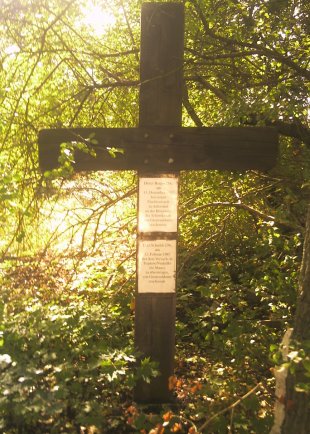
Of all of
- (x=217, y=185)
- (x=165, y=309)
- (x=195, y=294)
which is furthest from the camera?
(x=195, y=294)

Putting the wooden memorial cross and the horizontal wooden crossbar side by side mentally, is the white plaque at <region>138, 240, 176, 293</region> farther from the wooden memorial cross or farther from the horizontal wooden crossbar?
the horizontal wooden crossbar

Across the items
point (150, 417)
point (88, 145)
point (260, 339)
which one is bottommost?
point (150, 417)

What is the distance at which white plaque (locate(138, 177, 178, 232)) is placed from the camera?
9.86ft

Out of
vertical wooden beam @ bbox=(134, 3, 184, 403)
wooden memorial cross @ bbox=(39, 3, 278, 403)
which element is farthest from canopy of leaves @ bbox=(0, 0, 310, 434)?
vertical wooden beam @ bbox=(134, 3, 184, 403)

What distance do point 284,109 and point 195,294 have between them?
2.82 meters

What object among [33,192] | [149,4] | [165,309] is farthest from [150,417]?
[149,4]

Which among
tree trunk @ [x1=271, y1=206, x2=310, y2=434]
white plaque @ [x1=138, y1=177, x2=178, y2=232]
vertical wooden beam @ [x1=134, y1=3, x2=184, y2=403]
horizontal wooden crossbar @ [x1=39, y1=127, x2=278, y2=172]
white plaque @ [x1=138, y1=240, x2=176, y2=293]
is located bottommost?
tree trunk @ [x1=271, y1=206, x2=310, y2=434]

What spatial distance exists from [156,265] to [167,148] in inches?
31.6

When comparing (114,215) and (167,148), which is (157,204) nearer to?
(167,148)

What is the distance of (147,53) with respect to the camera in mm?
3010

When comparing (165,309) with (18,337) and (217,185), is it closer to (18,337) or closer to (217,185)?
(18,337)

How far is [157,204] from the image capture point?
9.88 feet

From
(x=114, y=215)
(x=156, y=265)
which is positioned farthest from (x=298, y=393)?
(x=114, y=215)

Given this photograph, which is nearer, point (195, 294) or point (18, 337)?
point (18, 337)
